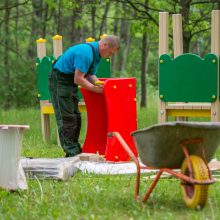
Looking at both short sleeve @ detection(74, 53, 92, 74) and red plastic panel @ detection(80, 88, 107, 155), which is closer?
short sleeve @ detection(74, 53, 92, 74)

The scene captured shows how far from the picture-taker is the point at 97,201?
7074mm

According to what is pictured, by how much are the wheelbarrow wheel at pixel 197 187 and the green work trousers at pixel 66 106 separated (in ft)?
14.7

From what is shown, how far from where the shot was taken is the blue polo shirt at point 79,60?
1060 centimetres

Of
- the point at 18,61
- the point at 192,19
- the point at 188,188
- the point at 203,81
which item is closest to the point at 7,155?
the point at 188,188

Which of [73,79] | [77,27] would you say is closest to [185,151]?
[73,79]

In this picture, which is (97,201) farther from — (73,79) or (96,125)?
(96,125)

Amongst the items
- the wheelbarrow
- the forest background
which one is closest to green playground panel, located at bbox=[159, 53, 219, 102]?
the wheelbarrow

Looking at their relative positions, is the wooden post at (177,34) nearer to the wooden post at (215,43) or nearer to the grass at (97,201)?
the wooden post at (215,43)

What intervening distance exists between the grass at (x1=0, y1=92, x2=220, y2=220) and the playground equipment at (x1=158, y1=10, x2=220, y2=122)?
9.85 feet

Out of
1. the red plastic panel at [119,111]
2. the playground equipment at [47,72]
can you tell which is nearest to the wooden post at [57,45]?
the playground equipment at [47,72]

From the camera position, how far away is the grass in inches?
254

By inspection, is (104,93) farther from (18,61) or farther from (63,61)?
(18,61)

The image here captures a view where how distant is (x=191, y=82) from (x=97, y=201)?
4864 millimetres

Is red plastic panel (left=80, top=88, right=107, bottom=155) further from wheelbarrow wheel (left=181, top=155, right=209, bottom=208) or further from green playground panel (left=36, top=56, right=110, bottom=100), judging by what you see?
wheelbarrow wheel (left=181, top=155, right=209, bottom=208)
